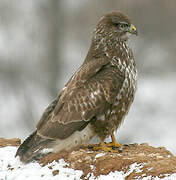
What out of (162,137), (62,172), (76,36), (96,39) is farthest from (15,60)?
(62,172)

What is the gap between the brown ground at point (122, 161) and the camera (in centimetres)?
668

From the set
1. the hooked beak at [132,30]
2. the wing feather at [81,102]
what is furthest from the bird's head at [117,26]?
the wing feather at [81,102]

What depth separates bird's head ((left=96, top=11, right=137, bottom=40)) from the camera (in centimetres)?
888

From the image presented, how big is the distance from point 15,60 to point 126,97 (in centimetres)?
1222

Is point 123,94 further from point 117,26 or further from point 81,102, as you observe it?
point 117,26

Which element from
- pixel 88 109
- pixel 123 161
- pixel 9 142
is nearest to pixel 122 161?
pixel 123 161

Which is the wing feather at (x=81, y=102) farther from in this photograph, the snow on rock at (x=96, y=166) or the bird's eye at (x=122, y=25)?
the bird's eye at (x=122, y=25)

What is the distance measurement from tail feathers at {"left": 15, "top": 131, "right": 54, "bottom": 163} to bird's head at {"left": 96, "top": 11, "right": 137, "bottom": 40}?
1.69 m

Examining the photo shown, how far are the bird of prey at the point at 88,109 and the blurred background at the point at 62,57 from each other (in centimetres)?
953

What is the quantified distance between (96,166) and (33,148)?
3.34 feet

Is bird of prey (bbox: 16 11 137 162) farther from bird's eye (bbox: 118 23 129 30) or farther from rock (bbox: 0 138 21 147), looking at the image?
bird's eye (bbox: 118 23 129 30)

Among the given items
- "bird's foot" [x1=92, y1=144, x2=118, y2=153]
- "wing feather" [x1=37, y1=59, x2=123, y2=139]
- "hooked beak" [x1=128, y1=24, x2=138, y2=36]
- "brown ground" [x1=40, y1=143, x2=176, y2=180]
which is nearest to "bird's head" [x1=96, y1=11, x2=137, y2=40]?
"hooked beak" [x1=128, y1=24, x2=138, y2=36]

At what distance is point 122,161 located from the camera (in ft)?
23.2

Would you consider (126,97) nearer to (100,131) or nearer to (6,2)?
(100,131)
